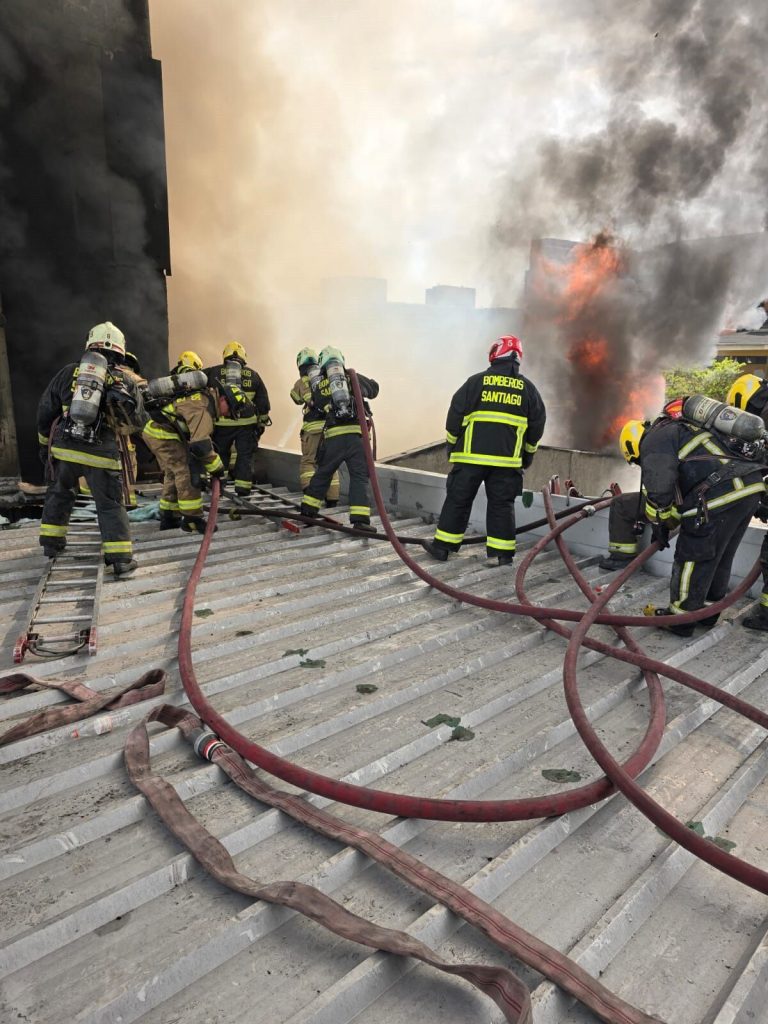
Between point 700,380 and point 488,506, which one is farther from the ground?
point 700,380

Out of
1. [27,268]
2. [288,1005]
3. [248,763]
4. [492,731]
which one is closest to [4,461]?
[27,268]

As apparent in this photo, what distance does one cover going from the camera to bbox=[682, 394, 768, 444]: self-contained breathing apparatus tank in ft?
10.8

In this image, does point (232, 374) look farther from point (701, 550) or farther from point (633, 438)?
point (701, 550)

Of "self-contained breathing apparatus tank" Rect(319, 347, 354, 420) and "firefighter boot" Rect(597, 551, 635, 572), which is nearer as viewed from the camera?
"firefighter boot" Rect(597, 551, 635, 572)

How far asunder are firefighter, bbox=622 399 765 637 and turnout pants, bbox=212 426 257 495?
164 inches

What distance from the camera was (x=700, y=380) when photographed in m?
25.5

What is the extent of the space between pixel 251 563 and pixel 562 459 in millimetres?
11732

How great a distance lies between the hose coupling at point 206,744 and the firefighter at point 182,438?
3267 millimetres

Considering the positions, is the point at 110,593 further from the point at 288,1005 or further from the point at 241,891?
the point at 288,1005

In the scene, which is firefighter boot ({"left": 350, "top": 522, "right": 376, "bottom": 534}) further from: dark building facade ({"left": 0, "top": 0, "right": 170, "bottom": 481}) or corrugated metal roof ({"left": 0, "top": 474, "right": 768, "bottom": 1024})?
dark building facade ({"left": 0, "top": 0, "right": 170, "bottom": 481})

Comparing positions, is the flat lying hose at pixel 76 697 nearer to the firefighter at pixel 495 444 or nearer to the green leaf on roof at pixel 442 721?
the green leaf on roof at pixel 442 721

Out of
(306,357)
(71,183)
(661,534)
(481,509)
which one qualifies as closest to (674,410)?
(661,534)

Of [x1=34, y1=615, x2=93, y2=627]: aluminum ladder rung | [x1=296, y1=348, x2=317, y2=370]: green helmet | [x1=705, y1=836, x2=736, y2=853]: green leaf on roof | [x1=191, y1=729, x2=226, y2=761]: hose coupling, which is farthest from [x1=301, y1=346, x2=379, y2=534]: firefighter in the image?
[x1=705, y1=836, x2=736, y2=853]: green leaf on roof

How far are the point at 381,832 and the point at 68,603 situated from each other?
8.65ft
